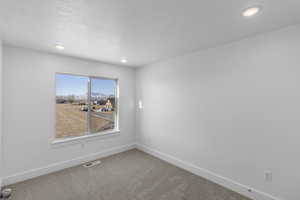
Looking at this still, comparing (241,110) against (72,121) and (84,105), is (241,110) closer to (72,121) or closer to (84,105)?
(84,105)

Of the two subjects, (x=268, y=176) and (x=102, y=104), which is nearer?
(x=268, y=176)

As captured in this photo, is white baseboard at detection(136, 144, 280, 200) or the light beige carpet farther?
the light beige carpet

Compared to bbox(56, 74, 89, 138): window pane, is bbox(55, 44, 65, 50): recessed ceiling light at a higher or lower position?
higher

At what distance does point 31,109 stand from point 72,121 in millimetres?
854

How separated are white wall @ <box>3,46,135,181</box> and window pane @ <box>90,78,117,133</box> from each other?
1.78 ft

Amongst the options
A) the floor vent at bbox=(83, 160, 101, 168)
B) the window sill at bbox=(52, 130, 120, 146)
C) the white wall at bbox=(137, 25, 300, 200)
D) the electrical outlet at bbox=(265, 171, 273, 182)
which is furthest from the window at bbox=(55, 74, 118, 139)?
the electrical outlet at bbox=(265, 171, 273, 182)

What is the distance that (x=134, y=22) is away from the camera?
5.57 ft

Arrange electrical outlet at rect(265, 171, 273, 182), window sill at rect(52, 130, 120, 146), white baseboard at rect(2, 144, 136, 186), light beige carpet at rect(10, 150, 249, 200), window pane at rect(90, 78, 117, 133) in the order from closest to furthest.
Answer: electrical outlet at rect(265, 171, 273, 182) → light beige carpet at rect(10, 150, 249, 200) → white baseboard at rect(2, 144, 136, 186) → window sill at rect(52, 130, 120, 146) → window pane at rect(90, 78, 117, 133)

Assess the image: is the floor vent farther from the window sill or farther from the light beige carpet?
the window sill

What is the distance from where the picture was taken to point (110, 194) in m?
2.16

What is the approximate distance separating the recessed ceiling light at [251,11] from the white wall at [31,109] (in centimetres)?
321

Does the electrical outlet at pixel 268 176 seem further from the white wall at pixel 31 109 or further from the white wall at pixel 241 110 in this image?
the white wall at pixel 31 109

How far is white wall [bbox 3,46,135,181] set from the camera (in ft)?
7.82

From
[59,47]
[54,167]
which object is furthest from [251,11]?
[54,167]
